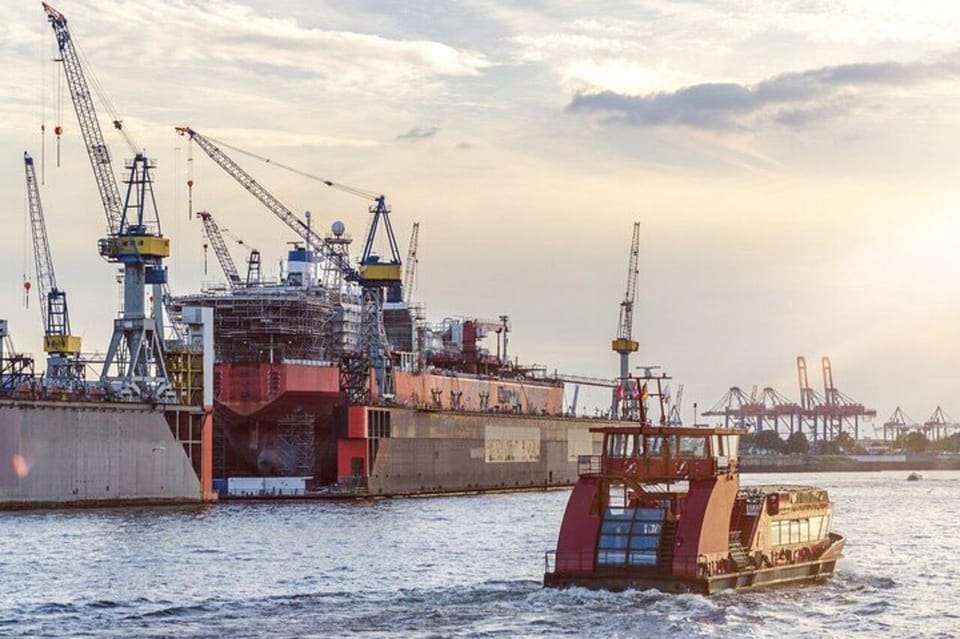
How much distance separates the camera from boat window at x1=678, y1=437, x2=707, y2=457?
61.4 metres

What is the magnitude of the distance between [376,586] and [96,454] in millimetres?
53462

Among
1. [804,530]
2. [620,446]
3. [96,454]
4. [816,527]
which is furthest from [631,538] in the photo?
[96,454]

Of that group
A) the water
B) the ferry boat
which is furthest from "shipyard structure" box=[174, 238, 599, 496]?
the ferry boat

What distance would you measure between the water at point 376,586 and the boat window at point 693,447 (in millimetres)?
4929

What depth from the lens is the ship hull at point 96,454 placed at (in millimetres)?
110500

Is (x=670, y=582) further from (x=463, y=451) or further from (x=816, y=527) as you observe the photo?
(x=463, y=451)

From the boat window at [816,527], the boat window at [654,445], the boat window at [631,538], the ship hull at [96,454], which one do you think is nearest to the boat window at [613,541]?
the boat window at [631,538]

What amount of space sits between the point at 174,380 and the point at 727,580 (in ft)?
243

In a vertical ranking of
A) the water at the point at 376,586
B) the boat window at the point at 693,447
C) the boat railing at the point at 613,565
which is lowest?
the water at the point at 376,586

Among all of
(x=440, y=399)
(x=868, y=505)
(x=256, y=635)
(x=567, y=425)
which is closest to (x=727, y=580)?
(x=256, y=635)

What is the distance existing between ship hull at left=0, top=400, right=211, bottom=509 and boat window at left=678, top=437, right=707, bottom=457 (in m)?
58.9

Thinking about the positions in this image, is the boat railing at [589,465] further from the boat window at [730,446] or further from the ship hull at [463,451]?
the ship hull at [463,451]

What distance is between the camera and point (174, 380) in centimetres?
12794

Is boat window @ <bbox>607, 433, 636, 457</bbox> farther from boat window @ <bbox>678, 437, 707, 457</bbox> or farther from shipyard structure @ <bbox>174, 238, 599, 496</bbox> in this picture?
shipyard structure @ <bbox>174, 238, 599, 496</bbox>
